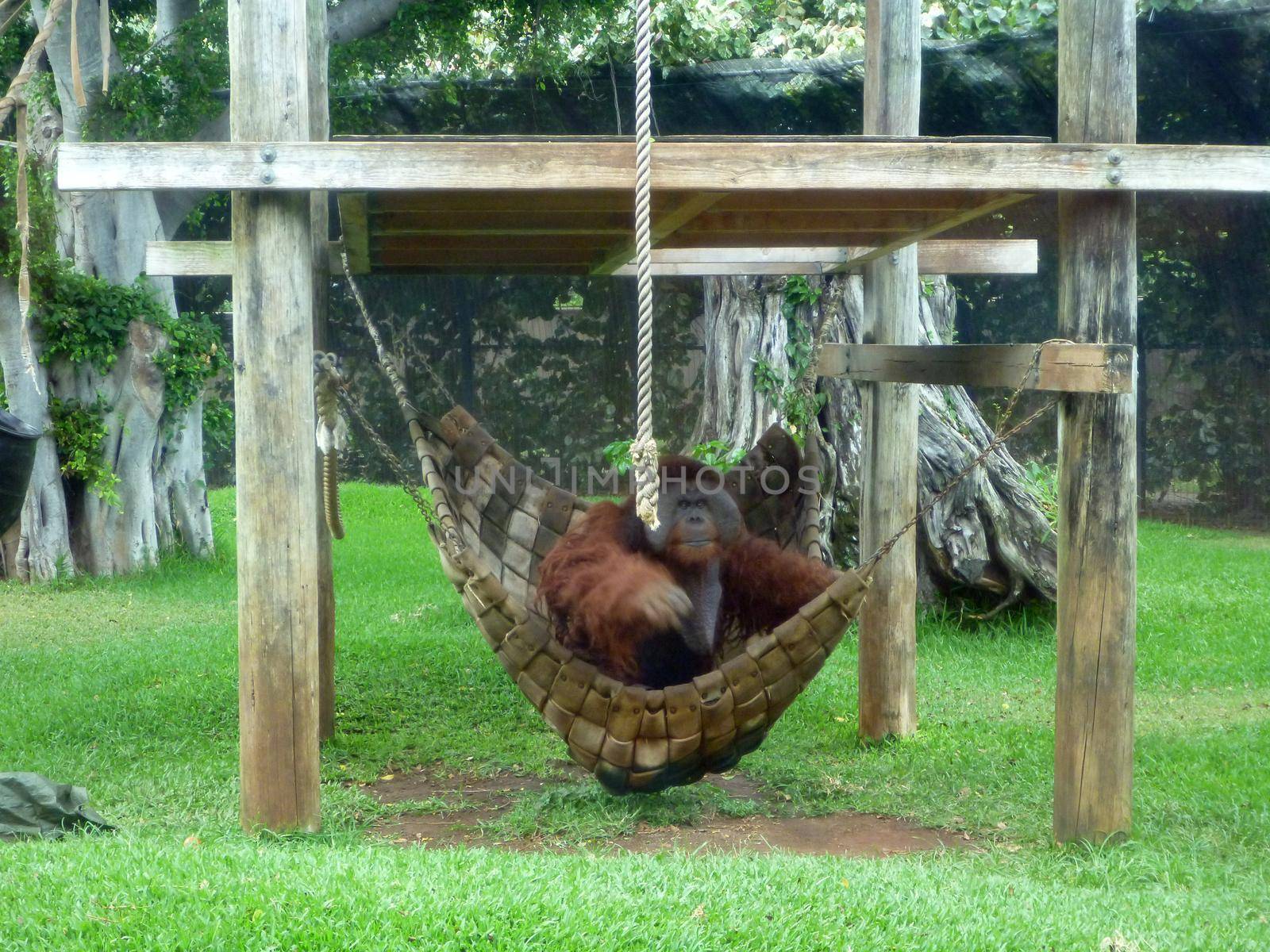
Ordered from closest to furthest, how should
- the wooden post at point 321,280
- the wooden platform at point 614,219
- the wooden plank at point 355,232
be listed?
the wooden platform at point 614,219 < the wooden plank at point 355,232 < the wooden post at point 321,280

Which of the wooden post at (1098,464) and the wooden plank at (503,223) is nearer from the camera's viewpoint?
the wooden post at (1098,464)

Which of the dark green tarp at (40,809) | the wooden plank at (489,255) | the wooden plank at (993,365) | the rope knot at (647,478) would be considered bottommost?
the dark green tarp at (40,809)

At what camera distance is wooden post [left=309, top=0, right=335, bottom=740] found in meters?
4.64

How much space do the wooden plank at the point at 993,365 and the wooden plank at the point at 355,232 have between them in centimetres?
176

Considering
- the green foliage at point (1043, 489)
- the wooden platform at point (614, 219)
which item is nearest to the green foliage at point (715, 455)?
the wooden platform at point (614, 219)

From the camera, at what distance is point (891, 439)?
187 inches

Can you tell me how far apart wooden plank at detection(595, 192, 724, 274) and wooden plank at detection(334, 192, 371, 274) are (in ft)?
2.93

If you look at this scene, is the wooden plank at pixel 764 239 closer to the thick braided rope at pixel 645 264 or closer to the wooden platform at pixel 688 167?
the wooden platform at pixel 688 167

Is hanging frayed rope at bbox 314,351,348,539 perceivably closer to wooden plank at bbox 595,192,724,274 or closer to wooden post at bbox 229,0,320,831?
wooden post at bbox 229,0,320,831

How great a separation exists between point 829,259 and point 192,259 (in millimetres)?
2539

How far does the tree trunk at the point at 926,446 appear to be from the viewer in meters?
7.09

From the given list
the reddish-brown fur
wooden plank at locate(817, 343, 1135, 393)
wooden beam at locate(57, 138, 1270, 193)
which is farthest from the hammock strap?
wooden plank at locate(817, 343, 1135, 393)

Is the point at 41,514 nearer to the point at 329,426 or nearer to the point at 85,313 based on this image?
the point at 85,313

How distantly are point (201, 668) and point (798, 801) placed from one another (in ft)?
10.4
